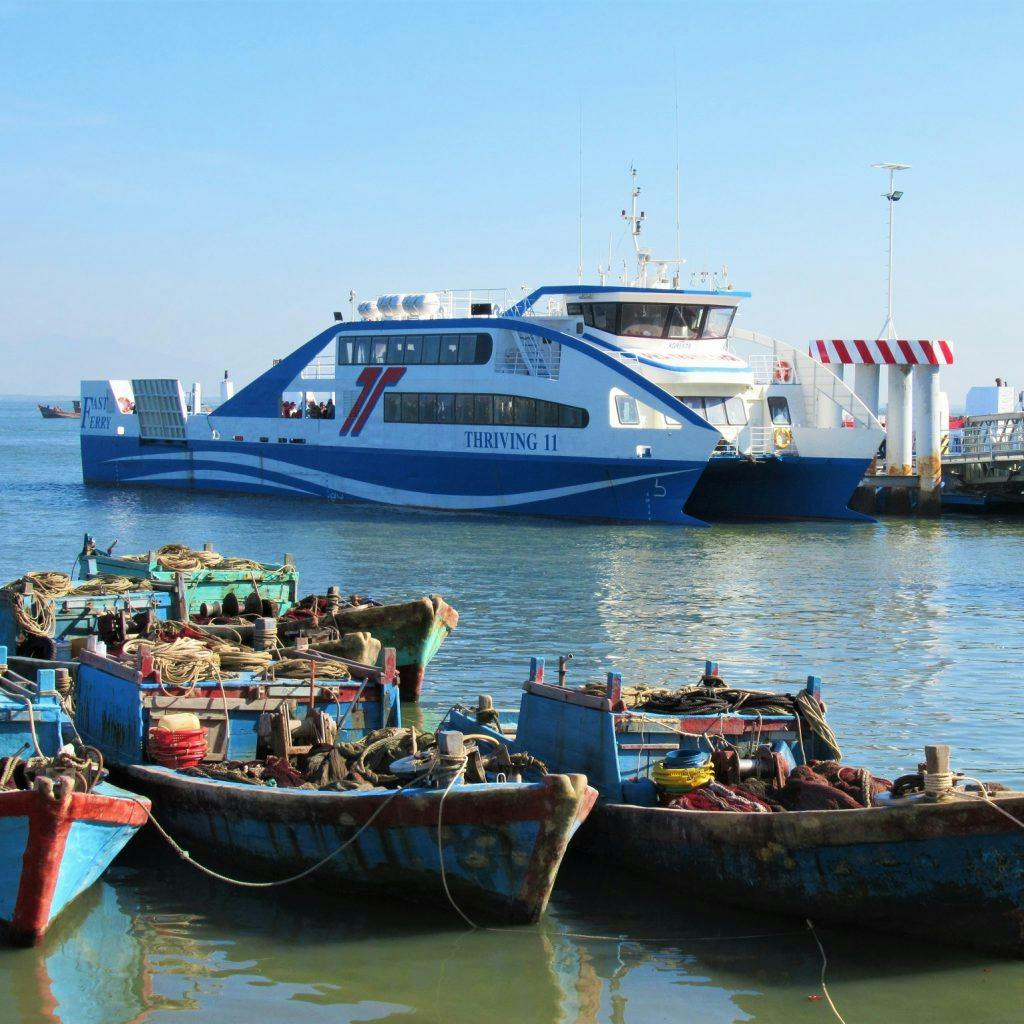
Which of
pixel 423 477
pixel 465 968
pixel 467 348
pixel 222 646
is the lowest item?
pixel 465 968

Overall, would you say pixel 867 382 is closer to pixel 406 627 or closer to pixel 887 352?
pixel 887 352

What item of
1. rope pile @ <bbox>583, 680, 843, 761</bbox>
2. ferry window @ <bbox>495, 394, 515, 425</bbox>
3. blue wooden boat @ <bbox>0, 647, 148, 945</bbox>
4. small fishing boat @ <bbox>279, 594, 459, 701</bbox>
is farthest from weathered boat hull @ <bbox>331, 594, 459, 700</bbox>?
ferry window @ <bbox>495, 394, 515, 425</bbox>

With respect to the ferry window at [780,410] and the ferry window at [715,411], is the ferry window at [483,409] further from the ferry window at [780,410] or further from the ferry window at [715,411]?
the ferry window at [780,410]

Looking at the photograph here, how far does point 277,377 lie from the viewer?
42938 mm

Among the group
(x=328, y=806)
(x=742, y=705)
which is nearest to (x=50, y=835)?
(x=328, y=806)

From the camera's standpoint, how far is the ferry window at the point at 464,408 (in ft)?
122

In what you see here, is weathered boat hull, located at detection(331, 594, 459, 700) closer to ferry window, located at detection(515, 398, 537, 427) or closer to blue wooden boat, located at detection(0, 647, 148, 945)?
blue wooden boat, located at detection(0, 647, 148, 945)

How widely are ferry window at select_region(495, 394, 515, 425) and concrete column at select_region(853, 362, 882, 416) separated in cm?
905

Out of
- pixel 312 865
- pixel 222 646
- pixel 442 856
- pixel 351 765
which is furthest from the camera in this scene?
pixel 222 646

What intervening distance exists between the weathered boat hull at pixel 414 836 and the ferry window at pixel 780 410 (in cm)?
2798

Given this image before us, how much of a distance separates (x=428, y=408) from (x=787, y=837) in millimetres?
29810

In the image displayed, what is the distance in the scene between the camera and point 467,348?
37156mm

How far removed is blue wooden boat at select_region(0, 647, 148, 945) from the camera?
863 centimetres

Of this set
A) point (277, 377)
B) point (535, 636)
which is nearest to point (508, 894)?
point (535, 636)
